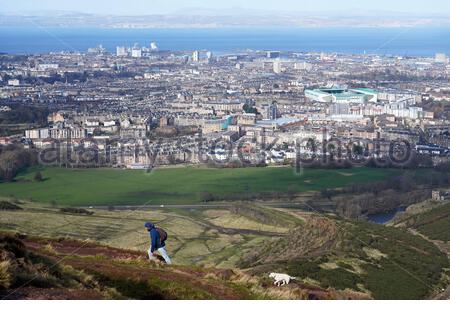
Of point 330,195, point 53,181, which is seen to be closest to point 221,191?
point 330,195

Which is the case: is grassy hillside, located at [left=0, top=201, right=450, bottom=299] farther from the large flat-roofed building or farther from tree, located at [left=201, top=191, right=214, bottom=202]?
the large flat-roofed building

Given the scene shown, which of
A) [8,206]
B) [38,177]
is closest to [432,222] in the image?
[8,206]

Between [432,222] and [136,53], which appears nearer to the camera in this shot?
[432,222]

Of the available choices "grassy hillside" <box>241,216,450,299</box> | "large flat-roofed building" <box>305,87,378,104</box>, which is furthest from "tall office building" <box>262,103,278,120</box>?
"grassy hillside" <box>241,216,450,299</box>

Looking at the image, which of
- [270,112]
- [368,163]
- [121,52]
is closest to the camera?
[368,163]

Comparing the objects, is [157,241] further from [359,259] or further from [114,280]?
[359,259]

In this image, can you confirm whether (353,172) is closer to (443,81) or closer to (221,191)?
(221,191)

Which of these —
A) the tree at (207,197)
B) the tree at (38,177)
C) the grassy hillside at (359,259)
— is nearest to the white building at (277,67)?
the tree at (38,177)
